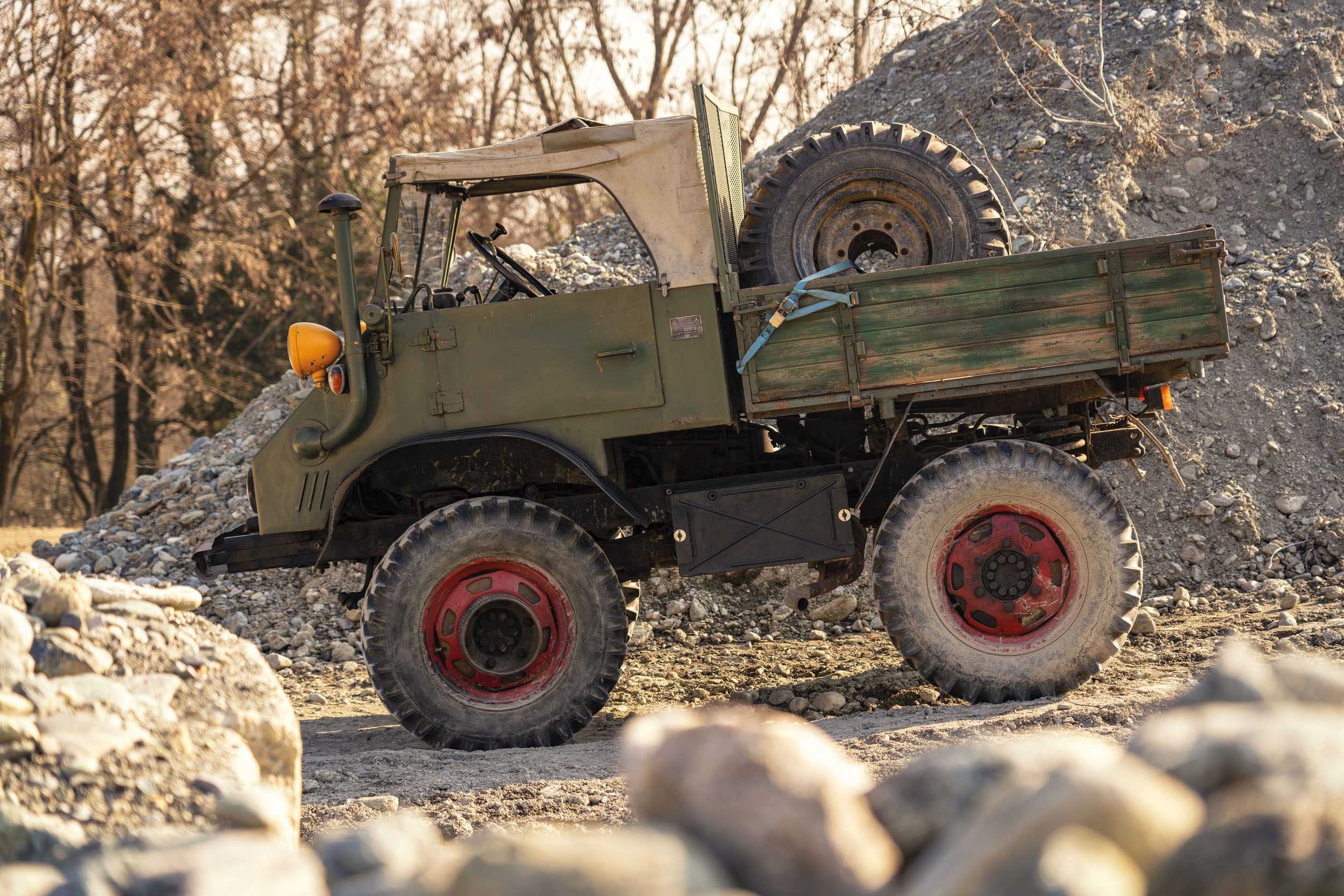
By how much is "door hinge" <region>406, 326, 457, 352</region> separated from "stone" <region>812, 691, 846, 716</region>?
271 centimetres

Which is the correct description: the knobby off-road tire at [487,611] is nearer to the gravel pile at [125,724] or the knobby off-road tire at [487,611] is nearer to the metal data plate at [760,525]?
the metal data plate at [760,525]

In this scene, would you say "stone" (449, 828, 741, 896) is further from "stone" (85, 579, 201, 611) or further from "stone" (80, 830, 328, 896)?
"stone" (85, 579, 201, 611)

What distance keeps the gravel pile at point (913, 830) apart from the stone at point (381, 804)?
1729 millimetres

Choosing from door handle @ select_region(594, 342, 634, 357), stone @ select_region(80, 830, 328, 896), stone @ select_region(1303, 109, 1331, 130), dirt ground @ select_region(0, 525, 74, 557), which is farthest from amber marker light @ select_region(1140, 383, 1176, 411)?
dirt ground @ select_region(0, 525, 74, 557)

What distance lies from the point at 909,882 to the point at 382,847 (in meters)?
1.10

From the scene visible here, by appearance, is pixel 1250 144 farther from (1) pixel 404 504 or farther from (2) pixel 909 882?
(2) pixel 909 882

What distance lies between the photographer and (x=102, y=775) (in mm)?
3051

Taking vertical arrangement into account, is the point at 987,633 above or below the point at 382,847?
below

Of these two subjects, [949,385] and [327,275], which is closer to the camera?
[949,385]

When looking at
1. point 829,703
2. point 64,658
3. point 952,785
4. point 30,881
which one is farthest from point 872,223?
point 30,881

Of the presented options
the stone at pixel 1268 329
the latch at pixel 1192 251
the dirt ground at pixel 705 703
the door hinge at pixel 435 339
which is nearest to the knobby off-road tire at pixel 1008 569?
the dirt ground at pixel 705 703

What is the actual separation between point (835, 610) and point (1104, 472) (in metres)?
2.51

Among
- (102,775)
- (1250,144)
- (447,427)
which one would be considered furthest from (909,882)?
(1250,144)

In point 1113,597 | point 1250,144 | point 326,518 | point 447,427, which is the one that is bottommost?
point 1113,597
